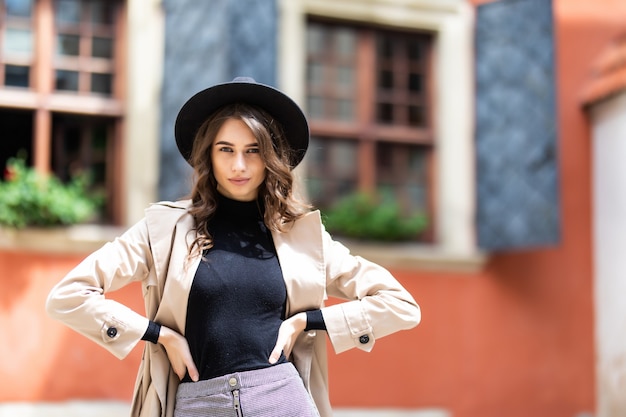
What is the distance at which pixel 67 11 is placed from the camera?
633 centimetres

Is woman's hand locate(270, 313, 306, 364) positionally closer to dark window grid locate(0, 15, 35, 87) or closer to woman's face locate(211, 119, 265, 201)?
woman's face locate(211, 119, 265, 201)

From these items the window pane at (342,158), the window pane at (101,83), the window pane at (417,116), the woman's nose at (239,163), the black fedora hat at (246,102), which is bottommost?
the woman's nose at (239,163)

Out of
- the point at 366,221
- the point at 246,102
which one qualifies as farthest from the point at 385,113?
the point at 246,102

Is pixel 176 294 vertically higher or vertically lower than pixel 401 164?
lower

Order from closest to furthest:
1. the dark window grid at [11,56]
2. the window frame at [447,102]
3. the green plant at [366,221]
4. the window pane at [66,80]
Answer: the dark window grid at [11,56] < the window pane at [66,80] < the green plant at [366,221] < the window frame at [447,102]

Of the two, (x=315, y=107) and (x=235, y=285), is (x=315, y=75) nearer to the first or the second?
(x=315, y=107)

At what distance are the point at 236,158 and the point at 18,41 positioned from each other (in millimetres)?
4097

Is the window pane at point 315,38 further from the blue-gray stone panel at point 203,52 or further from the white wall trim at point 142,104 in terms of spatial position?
the white wall trim at point 142,104

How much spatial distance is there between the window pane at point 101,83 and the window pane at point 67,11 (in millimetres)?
393

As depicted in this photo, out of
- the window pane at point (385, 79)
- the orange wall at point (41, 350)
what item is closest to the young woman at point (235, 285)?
the orange wall at point (41, 350)

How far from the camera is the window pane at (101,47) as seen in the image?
20.9 ft

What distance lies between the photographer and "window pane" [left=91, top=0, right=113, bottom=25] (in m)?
6.38

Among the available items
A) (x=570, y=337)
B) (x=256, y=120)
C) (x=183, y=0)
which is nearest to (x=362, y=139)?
(x=183, y=0)

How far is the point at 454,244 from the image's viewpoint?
6.87 m
